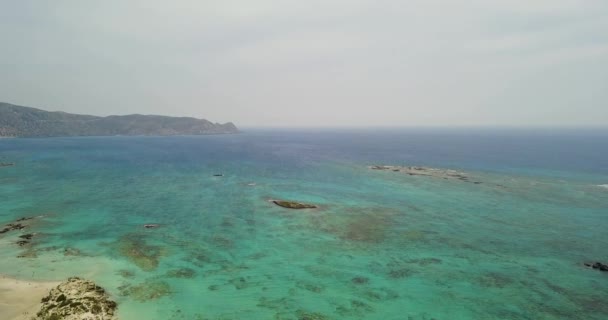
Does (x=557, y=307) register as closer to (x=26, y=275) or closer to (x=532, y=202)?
(x=532, y=202)

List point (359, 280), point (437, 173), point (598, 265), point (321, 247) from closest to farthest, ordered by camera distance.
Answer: point (359, 280), point (598, 265), point (321, 247), point (437, 173)

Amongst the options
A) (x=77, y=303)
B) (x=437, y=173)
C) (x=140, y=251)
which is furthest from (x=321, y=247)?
(x=437, y=173)

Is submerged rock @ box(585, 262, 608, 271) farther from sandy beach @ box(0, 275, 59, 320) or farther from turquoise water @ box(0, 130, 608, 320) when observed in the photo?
sandy beach @ box(0, 275, 59, 320)

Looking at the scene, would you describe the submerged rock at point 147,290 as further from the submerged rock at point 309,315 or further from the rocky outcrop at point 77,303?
the submerged rock at point 309,315

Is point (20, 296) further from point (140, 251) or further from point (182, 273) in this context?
point (182, 273)

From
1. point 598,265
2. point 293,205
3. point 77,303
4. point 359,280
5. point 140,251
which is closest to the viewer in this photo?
point 77,303

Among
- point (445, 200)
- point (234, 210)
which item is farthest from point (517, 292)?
point (234, 210)
